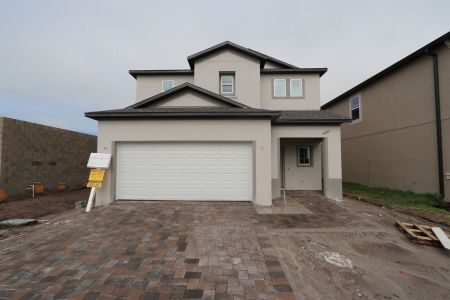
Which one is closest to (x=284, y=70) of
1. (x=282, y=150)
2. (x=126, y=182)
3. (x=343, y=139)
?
(x=282, y=150)

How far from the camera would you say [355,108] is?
13.3m

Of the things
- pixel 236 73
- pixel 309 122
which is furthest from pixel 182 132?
pixel 309 122

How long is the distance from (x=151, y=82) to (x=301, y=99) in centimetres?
871

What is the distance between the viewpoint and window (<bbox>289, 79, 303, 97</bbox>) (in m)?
10.9

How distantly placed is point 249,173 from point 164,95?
516cm

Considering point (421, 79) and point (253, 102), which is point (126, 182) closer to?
point (253, 102)

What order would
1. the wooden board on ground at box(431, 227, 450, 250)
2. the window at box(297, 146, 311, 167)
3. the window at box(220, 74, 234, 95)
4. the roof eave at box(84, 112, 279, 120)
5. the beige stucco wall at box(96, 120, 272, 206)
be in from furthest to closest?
the window at box(220, 74, 234, 95)
the window at box(297, 146, 311, 167)
the beige stucco wall at box(96, 120, 272, 206)
the roof eave at box(84, 112, 279, 120)
the wooden board on ground at box(431, 227, 450, 250)

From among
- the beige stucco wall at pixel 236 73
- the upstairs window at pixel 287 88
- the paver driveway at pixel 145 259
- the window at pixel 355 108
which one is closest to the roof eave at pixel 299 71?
the upstairs window at pixel 287 88

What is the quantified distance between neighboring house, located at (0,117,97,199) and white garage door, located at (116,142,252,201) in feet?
17.0

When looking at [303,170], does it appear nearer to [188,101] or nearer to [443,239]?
[443,239]

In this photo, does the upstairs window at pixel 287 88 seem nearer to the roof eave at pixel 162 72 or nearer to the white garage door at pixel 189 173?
the roof eave at pixel 162 72

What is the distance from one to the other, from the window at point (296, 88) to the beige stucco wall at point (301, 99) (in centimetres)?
17

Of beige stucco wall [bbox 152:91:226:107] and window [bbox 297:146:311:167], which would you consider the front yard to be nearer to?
window [bbox 297:146:311:167]

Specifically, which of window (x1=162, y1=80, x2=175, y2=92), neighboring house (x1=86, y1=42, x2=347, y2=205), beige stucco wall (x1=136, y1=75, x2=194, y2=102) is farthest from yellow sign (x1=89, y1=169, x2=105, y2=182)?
window (x1=162, y1=80, x2=175, y2=92)
